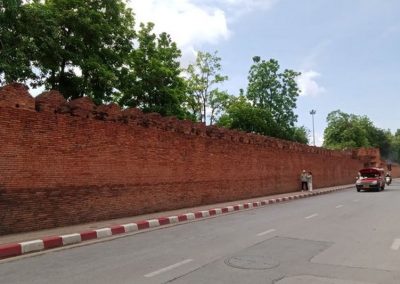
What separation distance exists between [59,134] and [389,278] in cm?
927

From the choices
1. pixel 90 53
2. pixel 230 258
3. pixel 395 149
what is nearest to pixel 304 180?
pixel 90 53

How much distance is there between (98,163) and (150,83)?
1874 centimetres

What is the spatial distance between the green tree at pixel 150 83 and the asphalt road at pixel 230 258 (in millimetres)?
19756

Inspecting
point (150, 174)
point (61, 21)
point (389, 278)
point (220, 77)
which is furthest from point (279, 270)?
point (220, 77)

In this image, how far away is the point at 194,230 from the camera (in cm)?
1252

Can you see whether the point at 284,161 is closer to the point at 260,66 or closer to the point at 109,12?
the point at 109,12

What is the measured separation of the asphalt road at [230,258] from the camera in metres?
6.83

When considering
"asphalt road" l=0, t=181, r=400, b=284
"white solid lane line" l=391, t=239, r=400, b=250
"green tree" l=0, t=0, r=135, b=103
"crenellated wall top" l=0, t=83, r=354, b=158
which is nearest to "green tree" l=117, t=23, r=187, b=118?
"green tree" l=0, t=0, r=135, b=103

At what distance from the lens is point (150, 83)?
32344mm

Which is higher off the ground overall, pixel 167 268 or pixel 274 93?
pixel 274 93

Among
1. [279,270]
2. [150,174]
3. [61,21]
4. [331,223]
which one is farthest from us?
[61,21]

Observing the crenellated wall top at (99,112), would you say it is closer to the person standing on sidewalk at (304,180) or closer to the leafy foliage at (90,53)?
the leafy foliage at (90,53)

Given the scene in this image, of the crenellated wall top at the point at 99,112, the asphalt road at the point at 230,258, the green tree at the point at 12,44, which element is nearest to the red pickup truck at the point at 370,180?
the crenellated wall top at the point at 99,112

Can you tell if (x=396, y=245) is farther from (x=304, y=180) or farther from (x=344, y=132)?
(x=344, y=132)
